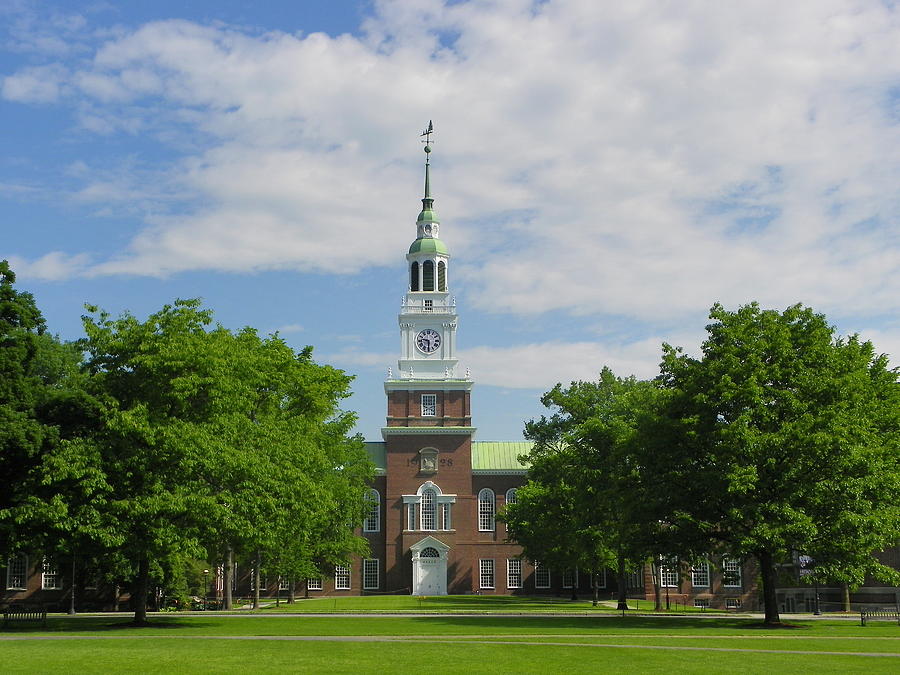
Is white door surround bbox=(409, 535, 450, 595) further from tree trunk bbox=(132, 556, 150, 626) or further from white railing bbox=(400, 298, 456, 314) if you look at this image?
tree trunk bbox=(132, 556, 150, 626)

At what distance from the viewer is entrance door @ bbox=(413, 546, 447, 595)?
75875 millimetres

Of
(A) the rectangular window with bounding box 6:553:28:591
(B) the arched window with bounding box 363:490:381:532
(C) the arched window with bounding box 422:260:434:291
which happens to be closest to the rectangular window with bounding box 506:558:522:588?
(B) the arched window with bounding box 363:490:381:532

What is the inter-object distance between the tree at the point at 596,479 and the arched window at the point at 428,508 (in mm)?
Result: 16012

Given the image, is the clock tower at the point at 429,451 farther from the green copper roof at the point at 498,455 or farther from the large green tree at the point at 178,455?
the large green tree at the point at 178,455

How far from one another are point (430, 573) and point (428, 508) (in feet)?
16.0

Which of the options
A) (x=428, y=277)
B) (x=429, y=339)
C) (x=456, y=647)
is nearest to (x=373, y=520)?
(x=429, y=339)

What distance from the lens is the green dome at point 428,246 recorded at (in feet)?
256

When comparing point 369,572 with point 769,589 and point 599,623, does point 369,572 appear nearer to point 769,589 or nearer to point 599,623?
point 599,623

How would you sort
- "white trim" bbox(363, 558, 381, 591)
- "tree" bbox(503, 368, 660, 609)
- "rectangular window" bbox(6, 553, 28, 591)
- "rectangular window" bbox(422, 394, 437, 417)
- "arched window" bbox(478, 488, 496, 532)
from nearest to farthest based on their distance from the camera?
1. "tree" bbox(503, 368, 660, 609)
2. "rectangular window" bbox(6, 553, 28, 591)
3. "rectangular window" bbox(422, 394, 437, 417)
4. "white trim" bbox(363, 558, 381, 591)
5. "arched window" bbox(478, 488, 496, 532)

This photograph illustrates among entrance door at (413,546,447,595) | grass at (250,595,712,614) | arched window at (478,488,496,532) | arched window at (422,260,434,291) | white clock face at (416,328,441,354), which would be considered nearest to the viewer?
grass at (250,595,712,614)

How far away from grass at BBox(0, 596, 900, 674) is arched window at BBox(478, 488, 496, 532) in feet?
142

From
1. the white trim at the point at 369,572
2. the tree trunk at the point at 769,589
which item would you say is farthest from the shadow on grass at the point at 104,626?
the white trim at the point at 369,572

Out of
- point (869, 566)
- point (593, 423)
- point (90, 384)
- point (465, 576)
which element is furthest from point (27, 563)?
point (869, 566)

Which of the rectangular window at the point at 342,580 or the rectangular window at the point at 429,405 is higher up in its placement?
the rectangular window at the point at 429,405
